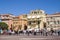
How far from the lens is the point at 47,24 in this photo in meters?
100

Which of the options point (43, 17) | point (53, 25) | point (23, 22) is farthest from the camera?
point (23, 22)

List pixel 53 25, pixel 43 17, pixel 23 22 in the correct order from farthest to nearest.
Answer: pixel 23 22 → pixel 43 17 → pixel 53 25

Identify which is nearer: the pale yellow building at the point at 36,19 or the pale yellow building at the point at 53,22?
the pale yellow building at the point at 53,22

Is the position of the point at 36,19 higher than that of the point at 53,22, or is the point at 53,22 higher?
the point at 36,19

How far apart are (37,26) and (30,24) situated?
12.1ft

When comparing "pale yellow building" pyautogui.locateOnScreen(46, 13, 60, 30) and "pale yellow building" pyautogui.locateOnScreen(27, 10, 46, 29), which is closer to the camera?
"pale yellow building" pyautogui.locateOnScreen(46, 13, 60, 30)

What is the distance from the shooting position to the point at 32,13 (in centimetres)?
11188

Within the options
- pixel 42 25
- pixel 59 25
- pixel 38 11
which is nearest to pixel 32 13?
pixel 38 11

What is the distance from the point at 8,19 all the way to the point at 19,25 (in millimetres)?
7398

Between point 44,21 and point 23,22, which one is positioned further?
point 23,22

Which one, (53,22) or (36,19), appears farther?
(36,19)

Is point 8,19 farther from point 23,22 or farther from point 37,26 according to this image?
point 37,26

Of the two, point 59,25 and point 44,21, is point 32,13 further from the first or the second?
point 59,25

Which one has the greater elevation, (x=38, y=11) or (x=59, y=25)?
(x=38, y=11)
